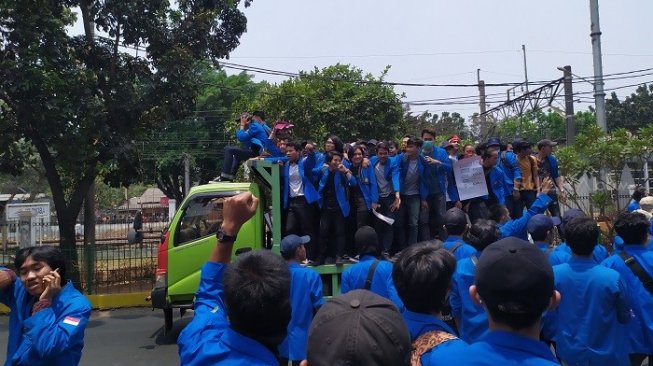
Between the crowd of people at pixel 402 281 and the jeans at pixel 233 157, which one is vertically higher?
the jeans at pixel 233 157

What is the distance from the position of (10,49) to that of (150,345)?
641 cm

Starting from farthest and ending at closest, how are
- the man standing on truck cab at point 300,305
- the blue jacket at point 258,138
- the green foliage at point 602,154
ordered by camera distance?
the green foliage at point 602,154 → the blue jacket at point 258,138 → the man standing on truck cab at point 300,305

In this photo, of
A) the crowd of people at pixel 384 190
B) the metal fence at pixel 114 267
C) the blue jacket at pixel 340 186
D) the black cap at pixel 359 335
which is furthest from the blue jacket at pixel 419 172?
the metal fence at pixel 114 267

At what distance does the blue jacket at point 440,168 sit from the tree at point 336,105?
1332cm

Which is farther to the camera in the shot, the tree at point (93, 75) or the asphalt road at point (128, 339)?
the tree at point (93, 75)

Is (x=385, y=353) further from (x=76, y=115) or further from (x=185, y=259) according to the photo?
(x=76, y=115)

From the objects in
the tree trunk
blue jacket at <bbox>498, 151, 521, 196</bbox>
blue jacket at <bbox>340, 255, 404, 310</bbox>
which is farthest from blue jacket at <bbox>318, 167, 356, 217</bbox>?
the tree trunk

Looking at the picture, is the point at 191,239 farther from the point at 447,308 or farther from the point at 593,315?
the point at 593,315

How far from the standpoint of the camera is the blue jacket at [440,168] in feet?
25.3

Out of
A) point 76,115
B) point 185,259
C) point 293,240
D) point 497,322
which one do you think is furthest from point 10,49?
point 497,322

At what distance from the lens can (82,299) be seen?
11.1 feet

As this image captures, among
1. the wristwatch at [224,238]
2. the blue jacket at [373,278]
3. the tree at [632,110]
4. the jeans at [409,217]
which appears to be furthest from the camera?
the tree at [632,110]

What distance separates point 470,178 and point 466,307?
3816 mm

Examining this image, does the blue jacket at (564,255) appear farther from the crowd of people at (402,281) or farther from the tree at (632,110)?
the tree at (632,110)
